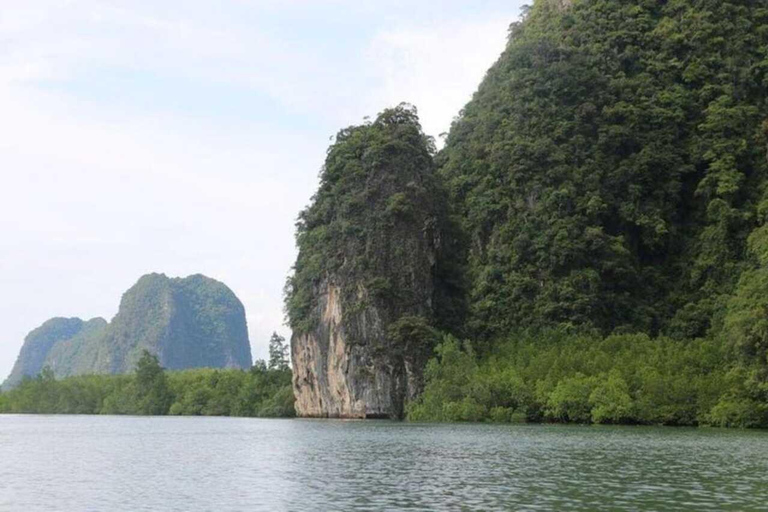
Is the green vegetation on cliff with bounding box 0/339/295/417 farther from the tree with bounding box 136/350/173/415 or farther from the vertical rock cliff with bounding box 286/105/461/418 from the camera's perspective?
the vertical rock cliff with bounding box 286/105/461/418

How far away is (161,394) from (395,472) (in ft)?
275

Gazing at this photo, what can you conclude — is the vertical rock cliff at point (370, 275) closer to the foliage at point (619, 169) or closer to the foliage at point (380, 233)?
the foliage at point (380, 233)

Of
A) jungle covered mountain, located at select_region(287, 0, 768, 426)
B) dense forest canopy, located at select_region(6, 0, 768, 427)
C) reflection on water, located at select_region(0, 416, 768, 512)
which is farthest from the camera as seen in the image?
dense forest canopy, located at select_region(6, 0, 768, 427)

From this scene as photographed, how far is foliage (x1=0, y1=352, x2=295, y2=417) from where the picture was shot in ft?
324

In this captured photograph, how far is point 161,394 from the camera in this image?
110375 mm

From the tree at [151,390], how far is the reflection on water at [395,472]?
2335 inches

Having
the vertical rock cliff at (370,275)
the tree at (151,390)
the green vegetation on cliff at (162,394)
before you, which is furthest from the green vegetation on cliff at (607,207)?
the tree at (151,390)

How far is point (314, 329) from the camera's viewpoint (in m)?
83.4

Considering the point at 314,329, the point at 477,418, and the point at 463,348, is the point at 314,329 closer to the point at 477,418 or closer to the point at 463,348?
the point at 463,348

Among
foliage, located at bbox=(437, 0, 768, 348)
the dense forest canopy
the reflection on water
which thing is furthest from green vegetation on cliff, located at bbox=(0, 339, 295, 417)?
the reflection on water

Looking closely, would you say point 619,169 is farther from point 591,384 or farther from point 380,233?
point 591,384

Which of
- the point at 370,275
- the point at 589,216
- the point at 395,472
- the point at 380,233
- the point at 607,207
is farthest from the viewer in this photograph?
the point at 607,207

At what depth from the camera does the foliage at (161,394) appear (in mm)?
98750

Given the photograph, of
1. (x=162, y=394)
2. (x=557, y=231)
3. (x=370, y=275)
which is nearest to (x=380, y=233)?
(x=370, y=275)
